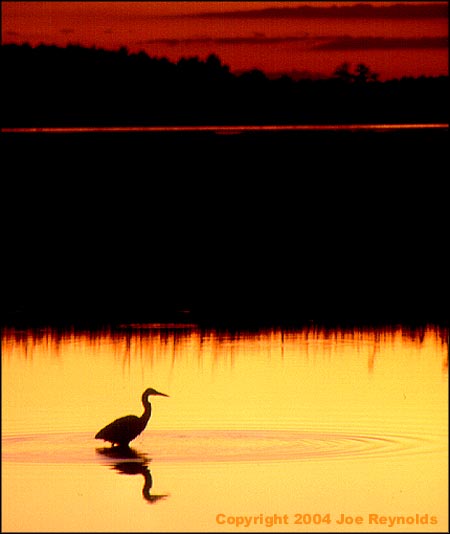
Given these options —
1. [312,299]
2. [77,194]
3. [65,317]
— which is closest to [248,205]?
[77,194]

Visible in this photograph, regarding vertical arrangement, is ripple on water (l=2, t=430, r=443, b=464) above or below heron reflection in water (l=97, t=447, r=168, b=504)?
above

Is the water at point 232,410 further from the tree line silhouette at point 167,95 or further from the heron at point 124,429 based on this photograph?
the tree line silhouette at point 167,95

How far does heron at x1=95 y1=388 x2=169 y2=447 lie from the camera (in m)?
A: 12.4

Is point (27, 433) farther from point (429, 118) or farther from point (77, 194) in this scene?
point (429, 118)

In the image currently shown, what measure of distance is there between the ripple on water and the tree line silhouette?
117 feet

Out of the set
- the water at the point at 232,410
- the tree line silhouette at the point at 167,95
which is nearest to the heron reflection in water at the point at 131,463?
the water at the point at 232,410

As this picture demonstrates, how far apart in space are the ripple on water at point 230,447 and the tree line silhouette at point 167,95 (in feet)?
117

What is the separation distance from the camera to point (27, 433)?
41.3 ft

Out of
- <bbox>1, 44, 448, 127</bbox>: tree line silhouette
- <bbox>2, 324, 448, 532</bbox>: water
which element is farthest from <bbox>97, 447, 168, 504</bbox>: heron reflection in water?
<bbox>1, 44, 448, 127</bbox>: tree line silhouette

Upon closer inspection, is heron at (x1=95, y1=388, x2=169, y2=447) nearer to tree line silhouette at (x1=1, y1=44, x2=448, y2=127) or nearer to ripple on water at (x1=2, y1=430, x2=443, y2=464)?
ripple on water at (x1=2, y1=430, x2=443, y2=464)

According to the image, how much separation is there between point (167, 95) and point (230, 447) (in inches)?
1521

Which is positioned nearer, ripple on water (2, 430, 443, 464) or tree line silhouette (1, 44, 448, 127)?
ripple on water (2, 430, 443, 464)

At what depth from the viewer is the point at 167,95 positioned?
50.4 meters

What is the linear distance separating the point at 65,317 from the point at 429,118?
31.2 m
